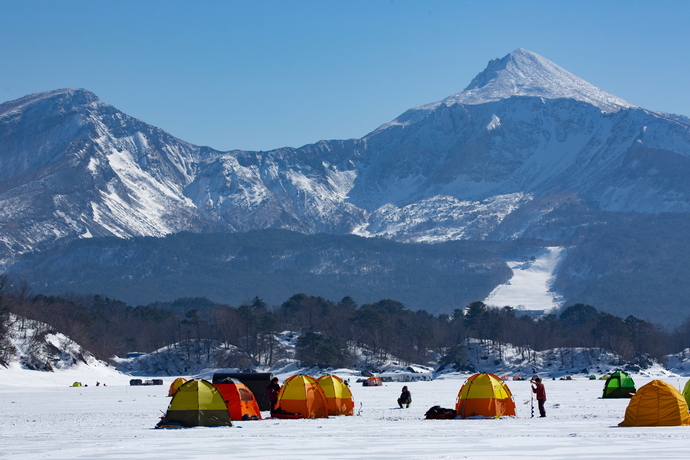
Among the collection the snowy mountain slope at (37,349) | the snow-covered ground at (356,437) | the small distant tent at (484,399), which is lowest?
the snow-covered ground at (356,437)

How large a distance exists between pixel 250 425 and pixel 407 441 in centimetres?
1001

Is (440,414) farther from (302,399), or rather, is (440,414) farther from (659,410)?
(659,410)

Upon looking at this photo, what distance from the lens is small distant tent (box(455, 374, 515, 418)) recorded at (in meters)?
39.9

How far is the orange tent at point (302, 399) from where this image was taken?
41.6 meters

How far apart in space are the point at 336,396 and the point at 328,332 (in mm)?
123467

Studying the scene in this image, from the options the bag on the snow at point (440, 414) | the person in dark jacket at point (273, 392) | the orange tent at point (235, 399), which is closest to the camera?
the orange tent at point (235, 399)

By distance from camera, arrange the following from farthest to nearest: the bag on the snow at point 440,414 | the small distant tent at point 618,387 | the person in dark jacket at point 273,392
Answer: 1. the small distant tent at point 618,387
2. the person in dark jacket at point 273,392
3. the bag on the snow at point 440,414

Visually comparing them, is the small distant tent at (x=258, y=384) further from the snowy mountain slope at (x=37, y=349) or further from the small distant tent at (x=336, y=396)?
the snowy mountain slope at (x=37, y=349)

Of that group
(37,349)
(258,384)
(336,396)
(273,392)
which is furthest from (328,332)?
(273,392)

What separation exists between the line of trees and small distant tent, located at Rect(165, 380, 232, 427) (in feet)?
319

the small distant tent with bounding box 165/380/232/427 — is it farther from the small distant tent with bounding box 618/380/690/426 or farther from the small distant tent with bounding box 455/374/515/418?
the small distant tent with bounding box 618/380/690/426

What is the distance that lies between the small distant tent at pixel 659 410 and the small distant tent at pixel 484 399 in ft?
24.3

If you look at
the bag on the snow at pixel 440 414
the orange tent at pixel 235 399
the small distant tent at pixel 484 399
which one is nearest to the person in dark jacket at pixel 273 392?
the orange tent at pixel 235 399

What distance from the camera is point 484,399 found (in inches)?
1575
